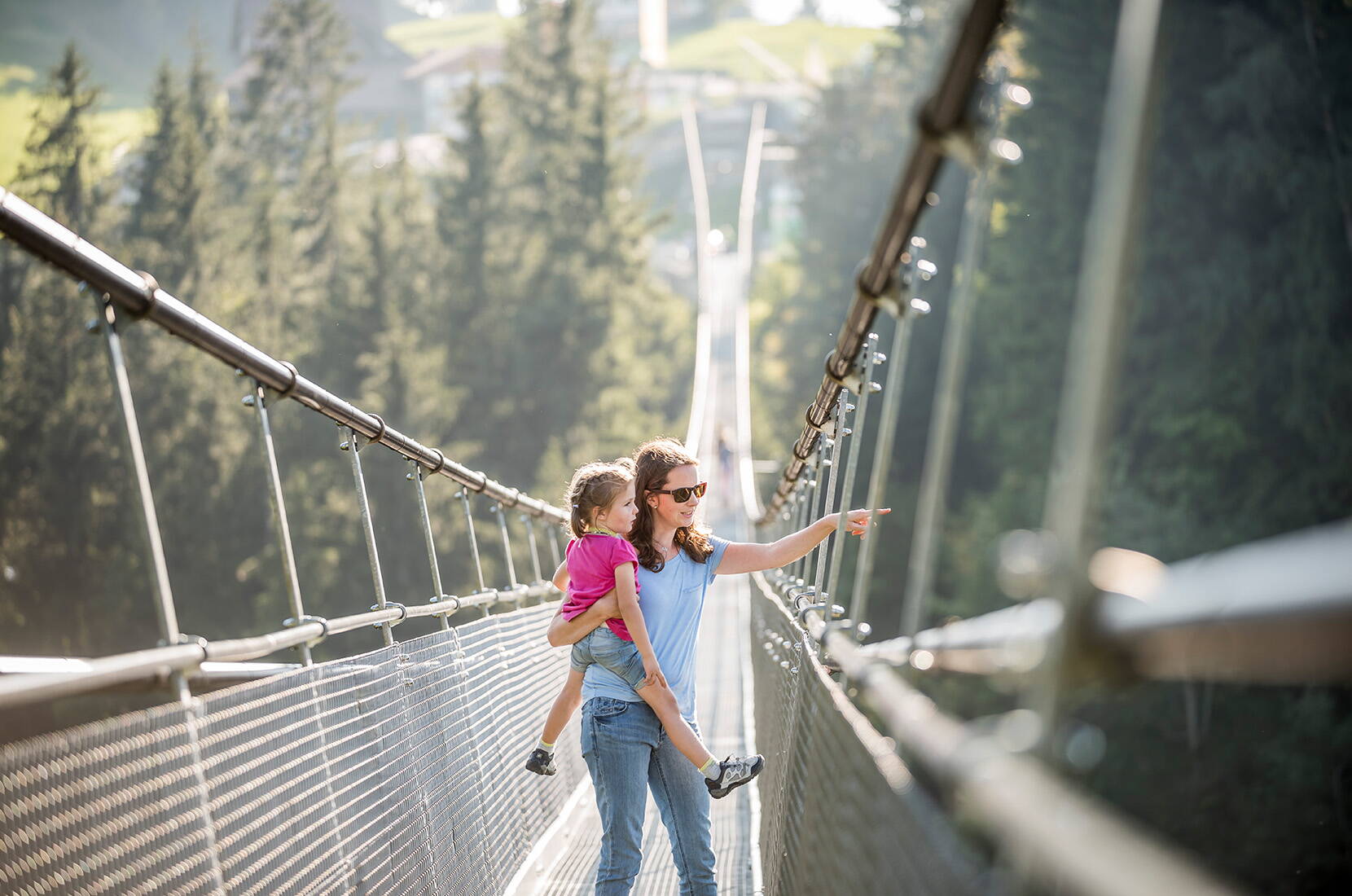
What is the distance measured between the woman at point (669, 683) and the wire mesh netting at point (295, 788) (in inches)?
15.2

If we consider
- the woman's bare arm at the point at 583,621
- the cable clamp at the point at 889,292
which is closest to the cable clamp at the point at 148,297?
the cable clamp at the point at 889,292

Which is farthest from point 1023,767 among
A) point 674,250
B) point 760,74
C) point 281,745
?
point 760,74

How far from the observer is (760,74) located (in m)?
88.9

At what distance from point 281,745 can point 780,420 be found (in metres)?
33.0

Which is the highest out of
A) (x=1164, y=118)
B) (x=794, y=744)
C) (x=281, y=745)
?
(x=1164, y=118)

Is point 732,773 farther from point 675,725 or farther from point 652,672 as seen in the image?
point 652,672

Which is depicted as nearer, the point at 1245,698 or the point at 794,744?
the point at 794,744

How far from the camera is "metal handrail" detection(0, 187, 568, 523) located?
194 cm

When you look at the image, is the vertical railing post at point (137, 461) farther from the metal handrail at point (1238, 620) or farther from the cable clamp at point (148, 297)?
the metal handrail at point (1238, 620)

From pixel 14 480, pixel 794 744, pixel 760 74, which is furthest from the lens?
pixel 760 74

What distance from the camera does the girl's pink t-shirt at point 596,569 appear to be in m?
3.08

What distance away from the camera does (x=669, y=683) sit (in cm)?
310

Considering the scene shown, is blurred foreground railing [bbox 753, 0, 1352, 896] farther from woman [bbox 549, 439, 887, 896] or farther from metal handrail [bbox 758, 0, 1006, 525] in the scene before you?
woman [bbox 549, 439, 887, 896]

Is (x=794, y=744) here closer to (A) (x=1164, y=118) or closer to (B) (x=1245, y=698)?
(B) (x=1245, y=698)
